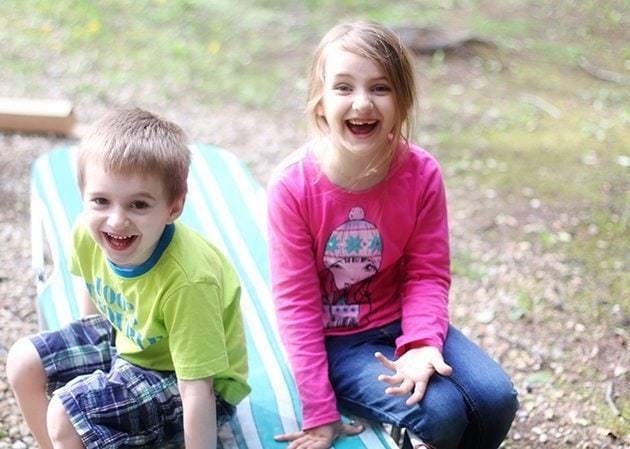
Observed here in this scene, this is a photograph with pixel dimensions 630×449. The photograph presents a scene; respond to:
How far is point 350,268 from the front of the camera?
8.00 feet

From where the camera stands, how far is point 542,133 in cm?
523

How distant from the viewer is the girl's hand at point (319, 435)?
2205 millimetres

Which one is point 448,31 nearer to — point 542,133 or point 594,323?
point 542,133

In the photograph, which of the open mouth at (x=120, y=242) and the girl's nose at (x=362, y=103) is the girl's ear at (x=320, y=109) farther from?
the open mouth at (x=120, y=242)

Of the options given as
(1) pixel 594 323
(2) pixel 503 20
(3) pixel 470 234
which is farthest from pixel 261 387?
(2) pixel 503 20

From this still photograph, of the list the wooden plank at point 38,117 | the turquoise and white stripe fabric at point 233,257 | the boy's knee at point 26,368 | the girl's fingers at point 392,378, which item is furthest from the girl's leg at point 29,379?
the wooden plank at point 38,117

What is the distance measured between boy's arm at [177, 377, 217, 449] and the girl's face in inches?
30.1

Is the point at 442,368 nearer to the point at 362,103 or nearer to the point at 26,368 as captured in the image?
the point at 362,103

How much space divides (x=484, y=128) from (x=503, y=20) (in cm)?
232

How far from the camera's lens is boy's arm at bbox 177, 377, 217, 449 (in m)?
2.02

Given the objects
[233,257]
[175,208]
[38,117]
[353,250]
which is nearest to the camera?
[175,208]

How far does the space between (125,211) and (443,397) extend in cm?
95

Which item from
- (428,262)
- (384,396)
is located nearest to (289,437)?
(384,396)

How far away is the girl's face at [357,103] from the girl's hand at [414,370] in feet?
1.86
